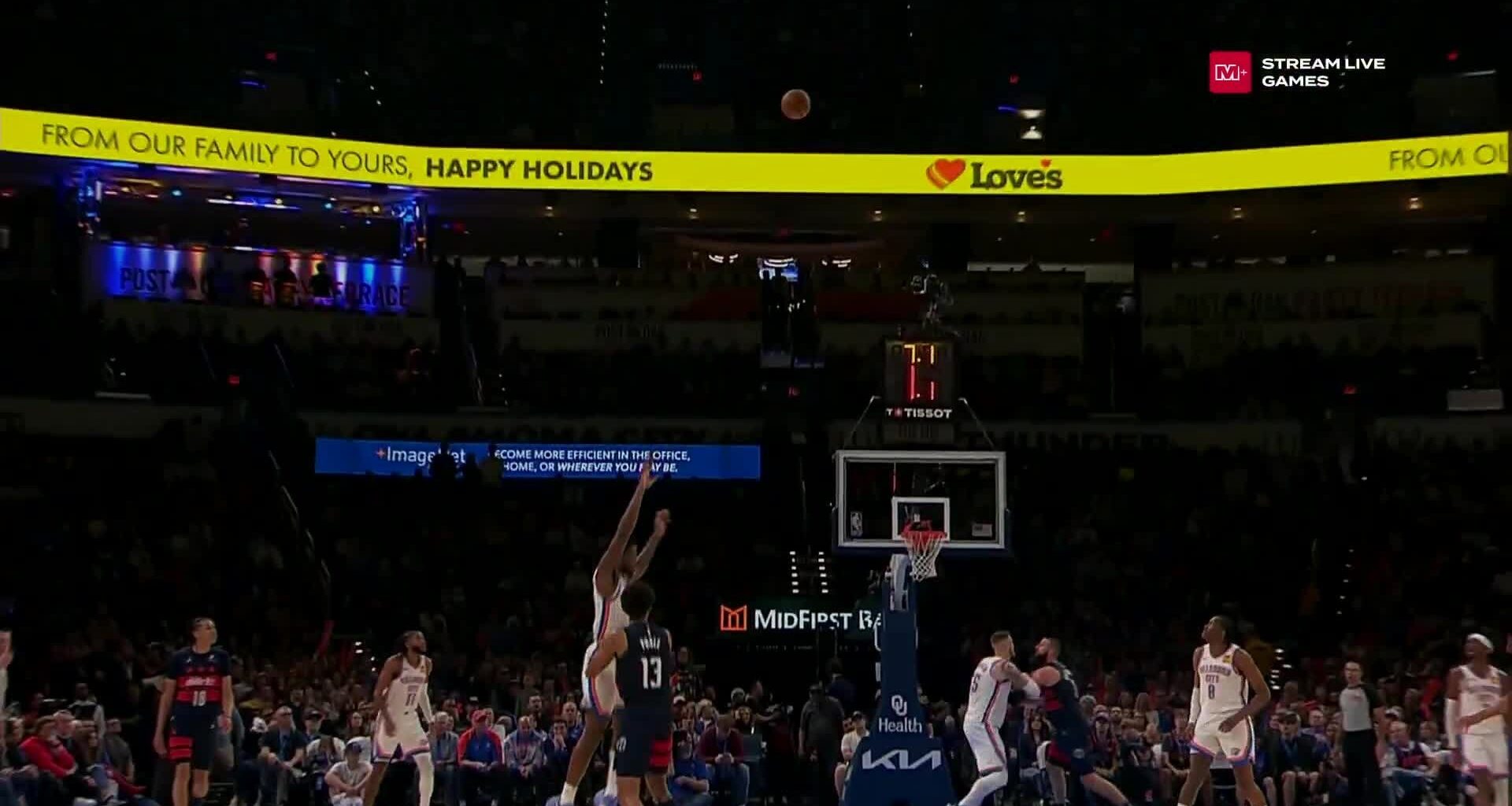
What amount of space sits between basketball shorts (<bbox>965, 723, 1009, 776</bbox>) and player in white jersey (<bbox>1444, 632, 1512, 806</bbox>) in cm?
379

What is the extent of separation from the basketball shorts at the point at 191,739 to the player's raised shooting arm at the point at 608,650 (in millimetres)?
4475

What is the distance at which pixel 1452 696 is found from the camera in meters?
16.5

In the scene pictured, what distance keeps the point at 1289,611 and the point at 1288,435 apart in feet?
17.3

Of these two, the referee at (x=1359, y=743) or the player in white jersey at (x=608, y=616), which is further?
the referee at (x=1359, y=743)

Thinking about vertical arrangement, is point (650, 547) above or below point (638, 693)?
above

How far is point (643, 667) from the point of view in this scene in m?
12.5

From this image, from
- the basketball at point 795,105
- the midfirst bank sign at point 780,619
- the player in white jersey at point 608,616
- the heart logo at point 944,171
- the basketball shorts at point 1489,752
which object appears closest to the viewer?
the player in white jersey at point 608,616

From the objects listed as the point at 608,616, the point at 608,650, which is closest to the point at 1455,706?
the point at 608,616

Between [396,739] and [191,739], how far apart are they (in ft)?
5.17

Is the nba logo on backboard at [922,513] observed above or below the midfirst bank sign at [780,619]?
above

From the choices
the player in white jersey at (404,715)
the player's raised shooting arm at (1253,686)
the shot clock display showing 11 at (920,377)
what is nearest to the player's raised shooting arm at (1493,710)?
the player's raised shooting arm at (1253,686)

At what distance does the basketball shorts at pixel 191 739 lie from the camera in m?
15.3

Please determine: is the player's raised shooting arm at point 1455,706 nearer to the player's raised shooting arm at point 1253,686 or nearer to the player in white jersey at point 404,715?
the player's raised shooting arm at point 1253,686

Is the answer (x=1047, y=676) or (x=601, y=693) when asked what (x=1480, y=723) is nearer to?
(x=1047, y=676)
